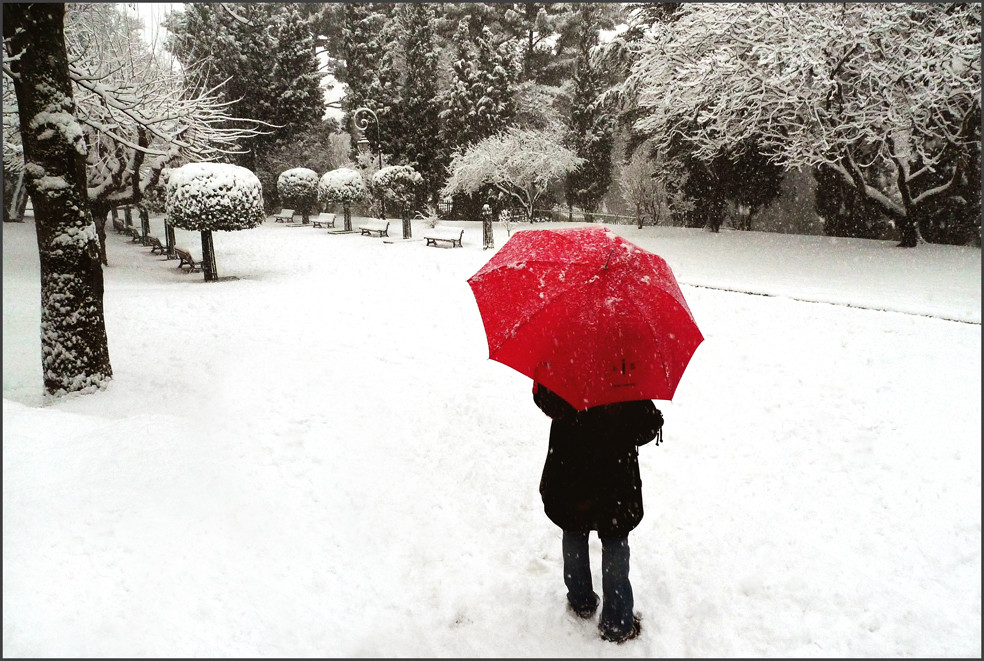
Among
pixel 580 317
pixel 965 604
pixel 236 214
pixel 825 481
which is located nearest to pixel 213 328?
pixel 236 214

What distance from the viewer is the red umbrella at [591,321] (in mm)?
2475

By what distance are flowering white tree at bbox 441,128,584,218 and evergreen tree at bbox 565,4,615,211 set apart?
2423mm

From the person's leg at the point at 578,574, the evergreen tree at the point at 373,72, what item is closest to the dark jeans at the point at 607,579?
the person's leg at the point at 578,574

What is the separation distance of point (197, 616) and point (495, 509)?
7.52 ft

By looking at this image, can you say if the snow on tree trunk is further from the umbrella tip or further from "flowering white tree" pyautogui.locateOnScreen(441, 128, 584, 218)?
"flowering white tree" pyautogui.locateOnScreen(441, 128, 584, 218)

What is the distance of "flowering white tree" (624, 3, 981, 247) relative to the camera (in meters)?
10.5

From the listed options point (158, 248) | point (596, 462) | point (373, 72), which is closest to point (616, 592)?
point (596, 462)

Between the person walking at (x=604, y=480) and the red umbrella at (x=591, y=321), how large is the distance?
0.27 meters

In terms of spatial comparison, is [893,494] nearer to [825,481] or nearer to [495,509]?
[825,481]

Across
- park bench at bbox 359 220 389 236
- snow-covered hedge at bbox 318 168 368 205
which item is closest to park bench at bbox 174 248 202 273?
park bench at bbox 359 220 389 236

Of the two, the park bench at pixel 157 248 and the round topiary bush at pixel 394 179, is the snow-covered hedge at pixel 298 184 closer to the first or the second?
the round topiary bush at pixel 394 179

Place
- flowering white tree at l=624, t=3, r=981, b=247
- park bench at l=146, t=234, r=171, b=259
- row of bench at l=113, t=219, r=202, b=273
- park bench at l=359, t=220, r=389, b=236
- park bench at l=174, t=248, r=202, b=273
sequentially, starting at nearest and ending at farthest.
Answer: flowering white tree at l=624, t=3, r=981, b=247
park bench at l=174, t=248, r=202, b=273
row of bench at l=113, t=219, r=202, b=273
park bench at l=146, t=234, r=171, b=259
park bench at l=359, t=220, r=389, b=236

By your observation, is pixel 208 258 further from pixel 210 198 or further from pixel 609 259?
pixel 609 259

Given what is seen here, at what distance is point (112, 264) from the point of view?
642 inches
